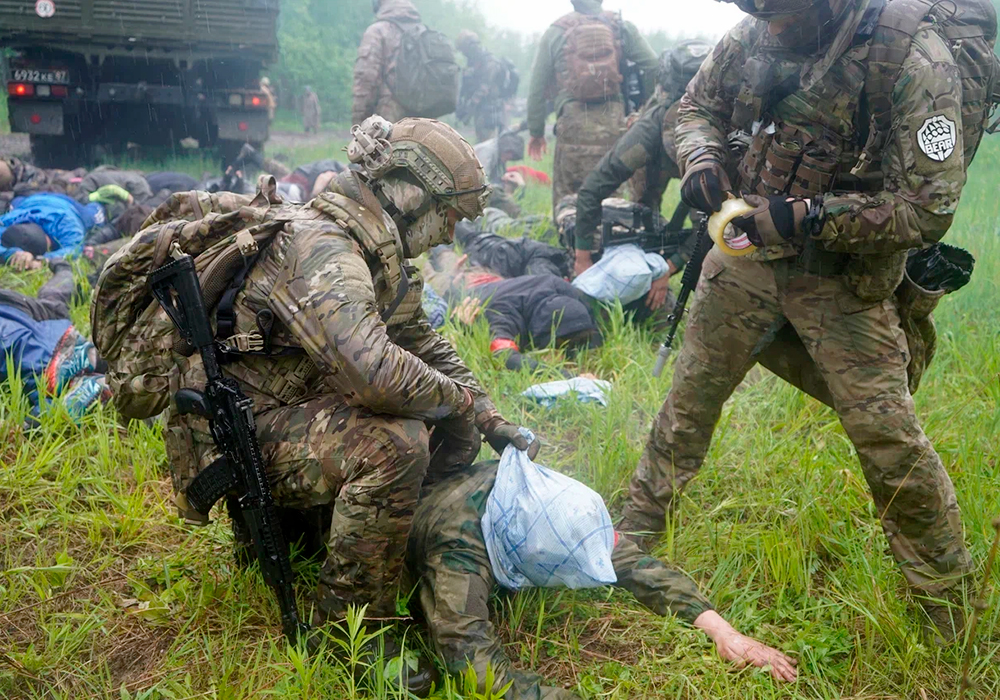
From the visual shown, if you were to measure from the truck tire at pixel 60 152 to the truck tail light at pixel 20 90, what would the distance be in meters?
0.48

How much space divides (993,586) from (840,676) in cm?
53

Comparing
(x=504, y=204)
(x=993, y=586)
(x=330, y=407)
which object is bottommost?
(x=504, y=204)

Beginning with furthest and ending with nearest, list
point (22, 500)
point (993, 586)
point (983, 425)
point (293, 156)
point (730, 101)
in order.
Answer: point (293, 156) < point (983, 425) < point (22, 500) < point (730, 101) < point (993, 586)

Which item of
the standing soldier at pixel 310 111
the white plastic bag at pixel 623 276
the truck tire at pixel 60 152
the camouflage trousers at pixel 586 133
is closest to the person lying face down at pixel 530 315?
the white plastic bag at pixel 623 276

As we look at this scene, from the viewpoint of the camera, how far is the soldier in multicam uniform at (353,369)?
7.12ft

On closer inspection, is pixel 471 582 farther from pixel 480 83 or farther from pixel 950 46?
pixel 480 83

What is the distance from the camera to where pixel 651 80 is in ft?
21.2

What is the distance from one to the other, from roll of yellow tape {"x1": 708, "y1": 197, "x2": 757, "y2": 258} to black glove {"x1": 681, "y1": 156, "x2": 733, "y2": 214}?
0.14 ft

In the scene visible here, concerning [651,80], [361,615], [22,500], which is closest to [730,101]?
[361,615]

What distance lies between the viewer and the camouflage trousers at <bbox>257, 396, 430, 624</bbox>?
2262 millimetres

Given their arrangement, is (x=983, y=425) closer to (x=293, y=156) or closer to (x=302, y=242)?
(x=302, y=242)

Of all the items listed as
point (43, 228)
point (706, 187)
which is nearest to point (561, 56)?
point (43, 228)

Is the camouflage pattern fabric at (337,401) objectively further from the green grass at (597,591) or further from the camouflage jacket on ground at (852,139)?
the camouflage jacket on ground at (852,139)

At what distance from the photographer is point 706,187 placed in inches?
103
